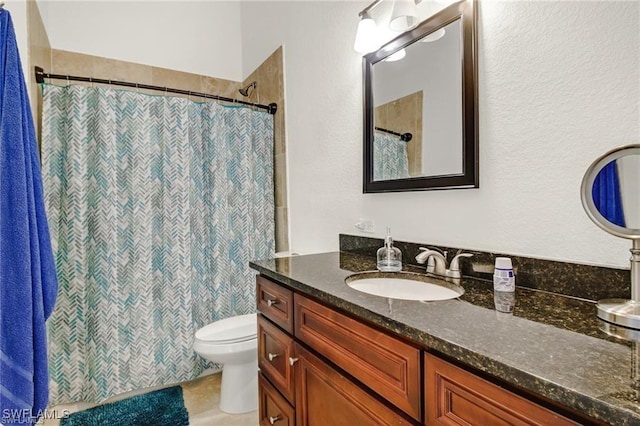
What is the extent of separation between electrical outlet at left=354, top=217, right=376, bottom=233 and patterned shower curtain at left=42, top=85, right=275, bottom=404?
41.2 inches

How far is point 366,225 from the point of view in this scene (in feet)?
5.50

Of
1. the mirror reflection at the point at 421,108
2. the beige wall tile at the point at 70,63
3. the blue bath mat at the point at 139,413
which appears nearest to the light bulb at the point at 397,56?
the mirror reflection at the point at 421,108

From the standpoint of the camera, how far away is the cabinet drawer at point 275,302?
1228mm

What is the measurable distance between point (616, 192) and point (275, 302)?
1089 mm

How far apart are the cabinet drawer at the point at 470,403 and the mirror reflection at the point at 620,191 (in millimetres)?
489

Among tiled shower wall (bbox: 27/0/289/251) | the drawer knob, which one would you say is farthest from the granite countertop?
tiled shower wall (bbox: 27/0/289/251)

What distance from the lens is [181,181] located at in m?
2.21

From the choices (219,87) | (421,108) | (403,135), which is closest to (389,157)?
(403,135)

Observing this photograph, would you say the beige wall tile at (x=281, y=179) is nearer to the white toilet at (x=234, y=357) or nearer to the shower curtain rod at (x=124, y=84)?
the shower curtain rod at (x=124, y=84)

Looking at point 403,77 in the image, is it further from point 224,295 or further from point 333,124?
point 224,295

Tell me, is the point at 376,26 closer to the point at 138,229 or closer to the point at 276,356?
the point at 276,356

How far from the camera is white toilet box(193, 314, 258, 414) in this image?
1823mm

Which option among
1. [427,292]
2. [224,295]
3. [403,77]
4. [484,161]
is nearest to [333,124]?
[403,77]

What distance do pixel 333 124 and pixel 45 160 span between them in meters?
1.61
